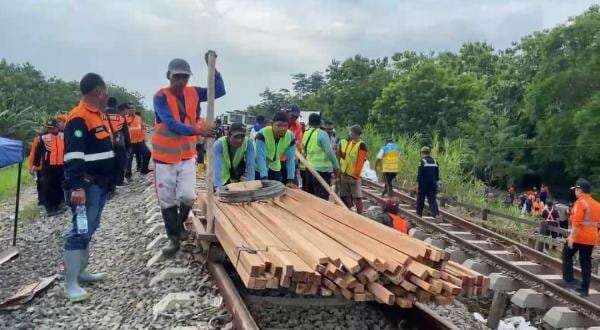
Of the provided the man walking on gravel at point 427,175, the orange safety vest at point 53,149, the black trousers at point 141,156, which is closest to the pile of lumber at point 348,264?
the orange safety vest at point 53,149

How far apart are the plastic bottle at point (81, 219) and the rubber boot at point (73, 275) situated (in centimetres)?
25

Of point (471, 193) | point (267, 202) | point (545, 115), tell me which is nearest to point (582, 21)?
point (545, 115)

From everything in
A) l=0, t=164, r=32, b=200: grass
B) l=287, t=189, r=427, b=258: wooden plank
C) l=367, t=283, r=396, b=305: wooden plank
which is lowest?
l=0, t=164, r=32, b=200: grass

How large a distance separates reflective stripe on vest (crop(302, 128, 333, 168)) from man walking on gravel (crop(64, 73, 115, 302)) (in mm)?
3859

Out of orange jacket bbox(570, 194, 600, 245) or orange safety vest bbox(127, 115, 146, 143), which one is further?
orange safety vest bbox(127, 115, 146, 143)

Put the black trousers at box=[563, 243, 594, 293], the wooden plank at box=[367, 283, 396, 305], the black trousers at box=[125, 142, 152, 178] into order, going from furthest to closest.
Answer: the black trousers at box=[125, 142, 152, 178], the black trousers at box=[563, 243, 594, 293], the wooden plank at box=[367, 283, 396, 305]

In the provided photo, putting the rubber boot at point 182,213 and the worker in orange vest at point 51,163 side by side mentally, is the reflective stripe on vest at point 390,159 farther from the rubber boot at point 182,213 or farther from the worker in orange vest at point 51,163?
the rubber boot at point 182,213

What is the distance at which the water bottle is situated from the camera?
16.2ft

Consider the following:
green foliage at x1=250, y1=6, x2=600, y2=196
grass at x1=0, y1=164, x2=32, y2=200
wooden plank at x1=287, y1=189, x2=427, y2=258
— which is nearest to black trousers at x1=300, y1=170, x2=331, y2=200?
wooden plank at x1=287, y1=189, x2=427, y2=258

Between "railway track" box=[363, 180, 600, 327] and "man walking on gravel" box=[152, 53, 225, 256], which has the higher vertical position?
"man walking on gravel" box=[152, 53, 225, 256]

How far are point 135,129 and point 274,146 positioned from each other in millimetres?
6291

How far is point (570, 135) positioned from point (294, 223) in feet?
100

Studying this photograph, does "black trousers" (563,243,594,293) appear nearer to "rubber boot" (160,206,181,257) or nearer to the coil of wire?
the coil of wire

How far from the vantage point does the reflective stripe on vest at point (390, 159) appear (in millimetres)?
13245
